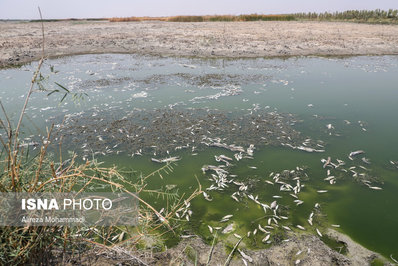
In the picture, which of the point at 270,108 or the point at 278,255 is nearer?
the point at 278,255

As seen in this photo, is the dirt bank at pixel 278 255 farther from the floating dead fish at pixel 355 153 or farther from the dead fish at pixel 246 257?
the floating dead fish at pixel 355 153

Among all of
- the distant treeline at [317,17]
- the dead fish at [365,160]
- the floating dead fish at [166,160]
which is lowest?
the dead fish at [365,160]

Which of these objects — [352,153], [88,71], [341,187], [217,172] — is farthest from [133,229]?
[88,71]

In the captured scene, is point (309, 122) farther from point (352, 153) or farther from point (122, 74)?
point (122, 74)

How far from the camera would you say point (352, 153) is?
6895 millimetres

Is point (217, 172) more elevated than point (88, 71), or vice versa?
point (88, 71)

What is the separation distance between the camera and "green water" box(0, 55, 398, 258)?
16.5 ft

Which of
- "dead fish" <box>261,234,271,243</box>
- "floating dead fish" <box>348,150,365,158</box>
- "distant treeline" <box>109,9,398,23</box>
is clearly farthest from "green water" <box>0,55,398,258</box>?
"distant treeline" <box>109,9,398,23</box>

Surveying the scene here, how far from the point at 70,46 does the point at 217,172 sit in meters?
23.2

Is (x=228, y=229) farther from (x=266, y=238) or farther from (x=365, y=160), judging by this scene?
(x=365, y=160)

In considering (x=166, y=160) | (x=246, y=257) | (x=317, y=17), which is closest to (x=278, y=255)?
(x=246, y=257)

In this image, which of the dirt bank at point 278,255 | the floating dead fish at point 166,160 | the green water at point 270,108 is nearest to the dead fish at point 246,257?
the dirt bank at point 278,255

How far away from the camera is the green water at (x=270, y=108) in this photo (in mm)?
5016

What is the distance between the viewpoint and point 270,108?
9906 millimetres
